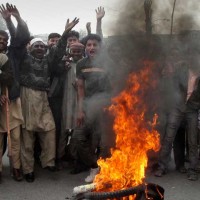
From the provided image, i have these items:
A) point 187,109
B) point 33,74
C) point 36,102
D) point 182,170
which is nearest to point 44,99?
point 36,102

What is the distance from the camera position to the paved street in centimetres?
564

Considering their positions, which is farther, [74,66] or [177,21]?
[74,66]

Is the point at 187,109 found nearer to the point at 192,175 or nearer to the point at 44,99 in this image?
A: the point at 192,175

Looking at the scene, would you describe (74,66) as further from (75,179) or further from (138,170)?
(138,170)

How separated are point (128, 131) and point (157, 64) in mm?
1165

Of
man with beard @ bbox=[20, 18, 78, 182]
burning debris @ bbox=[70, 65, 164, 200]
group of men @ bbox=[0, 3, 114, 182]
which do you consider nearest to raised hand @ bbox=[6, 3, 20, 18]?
group of men @ bbox=[0, 3, 114, 182]

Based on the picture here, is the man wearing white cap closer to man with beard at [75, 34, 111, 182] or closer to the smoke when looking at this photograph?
man with beard at [75, 34, 111, 182]

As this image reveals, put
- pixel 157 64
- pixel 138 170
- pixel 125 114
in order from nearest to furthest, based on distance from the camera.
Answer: pixel 138 170 → pixel 125 114 → pixel 157 64

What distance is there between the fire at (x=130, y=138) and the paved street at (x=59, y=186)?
3.77ft

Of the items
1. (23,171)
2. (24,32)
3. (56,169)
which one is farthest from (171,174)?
(24,32)

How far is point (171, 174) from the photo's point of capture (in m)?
Result: 6.70

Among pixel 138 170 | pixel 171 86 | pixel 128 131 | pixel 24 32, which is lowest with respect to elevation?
pixel 138 170

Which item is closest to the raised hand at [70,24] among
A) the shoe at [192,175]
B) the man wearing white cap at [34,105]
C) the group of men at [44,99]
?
the group of men at [44,99]

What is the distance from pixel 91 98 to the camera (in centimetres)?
636
